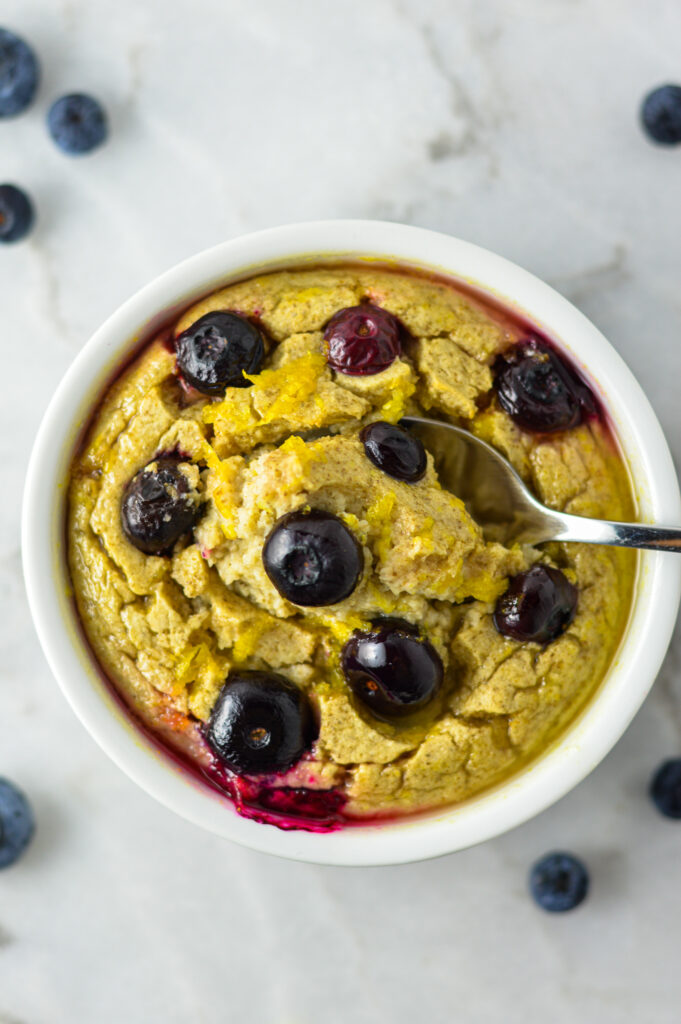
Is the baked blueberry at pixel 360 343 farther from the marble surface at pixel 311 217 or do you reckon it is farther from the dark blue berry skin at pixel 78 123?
the dark blue berry skin at pixel 78 123

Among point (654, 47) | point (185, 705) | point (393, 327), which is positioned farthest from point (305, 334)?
point (654, 47)

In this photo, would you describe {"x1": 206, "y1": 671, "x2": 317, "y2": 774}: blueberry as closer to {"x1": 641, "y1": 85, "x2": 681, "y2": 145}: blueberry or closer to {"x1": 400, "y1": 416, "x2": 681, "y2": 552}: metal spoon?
{"x1": 400, "y1": 416, "x2": 681, "y2": 552}: metal spoon

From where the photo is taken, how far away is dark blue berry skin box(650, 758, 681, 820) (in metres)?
2.53

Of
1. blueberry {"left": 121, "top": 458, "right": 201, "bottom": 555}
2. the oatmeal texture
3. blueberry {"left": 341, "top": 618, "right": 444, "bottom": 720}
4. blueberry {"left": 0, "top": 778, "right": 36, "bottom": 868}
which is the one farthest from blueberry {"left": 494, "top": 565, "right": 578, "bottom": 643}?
blueberry {"left": 0, "top": 778, "right": 36, "bottom": 868}

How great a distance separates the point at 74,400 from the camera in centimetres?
204

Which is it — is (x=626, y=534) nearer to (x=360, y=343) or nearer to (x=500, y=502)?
(x=500, y=502)

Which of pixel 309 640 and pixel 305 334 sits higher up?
pixel 305 334

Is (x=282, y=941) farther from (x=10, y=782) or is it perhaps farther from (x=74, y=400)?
(x=74, y=400)

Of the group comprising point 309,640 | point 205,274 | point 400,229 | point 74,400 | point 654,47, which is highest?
point 654,47

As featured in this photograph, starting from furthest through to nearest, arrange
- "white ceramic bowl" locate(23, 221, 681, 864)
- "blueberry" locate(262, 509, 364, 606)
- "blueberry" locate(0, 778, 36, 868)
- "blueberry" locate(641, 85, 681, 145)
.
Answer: "blueberry" locate(0, 778, 36, 868) < "blueberry" locate(641, 85, 681, 145) < "white ceramic bowl" locate(23, 221, 681, 864) < "blueberry" locate(262, 509, 364, 606)

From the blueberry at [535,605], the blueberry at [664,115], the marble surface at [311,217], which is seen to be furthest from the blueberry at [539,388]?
the blueberry at [664,115]

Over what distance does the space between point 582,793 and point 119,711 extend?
53.6 inches

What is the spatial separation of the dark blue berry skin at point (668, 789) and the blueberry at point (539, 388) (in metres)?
1.10

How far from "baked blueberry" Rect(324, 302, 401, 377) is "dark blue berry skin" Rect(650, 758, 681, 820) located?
145 cm
